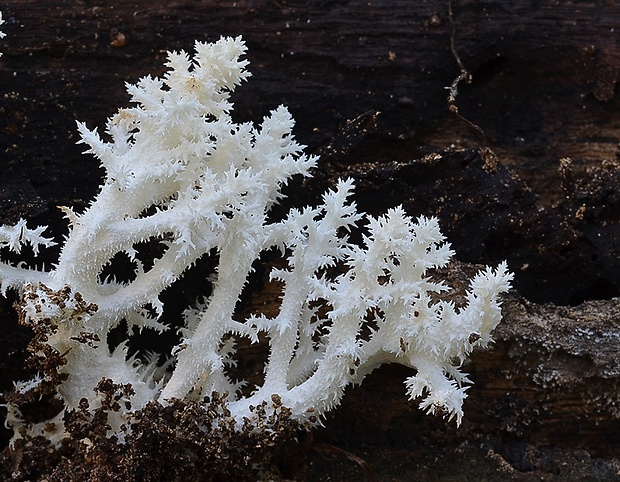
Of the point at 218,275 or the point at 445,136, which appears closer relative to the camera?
the point at 218,275

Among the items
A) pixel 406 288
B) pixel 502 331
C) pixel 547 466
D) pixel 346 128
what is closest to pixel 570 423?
pixel 547 466

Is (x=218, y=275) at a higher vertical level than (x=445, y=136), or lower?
lower

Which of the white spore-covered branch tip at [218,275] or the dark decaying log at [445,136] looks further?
the dark decaying log at [445,136]

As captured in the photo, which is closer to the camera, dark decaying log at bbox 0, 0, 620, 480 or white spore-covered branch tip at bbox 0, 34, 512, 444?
white spore-covered branch tip at bbox 0, 34, 512, 444

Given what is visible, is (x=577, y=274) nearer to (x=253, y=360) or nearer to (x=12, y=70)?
(x=253, y=360)
